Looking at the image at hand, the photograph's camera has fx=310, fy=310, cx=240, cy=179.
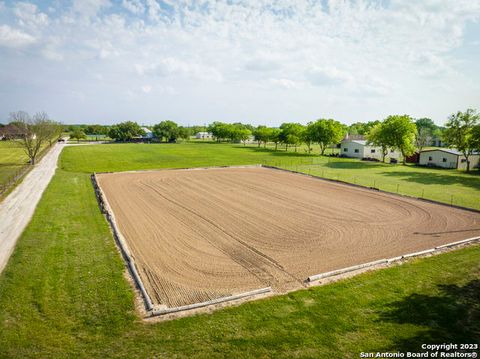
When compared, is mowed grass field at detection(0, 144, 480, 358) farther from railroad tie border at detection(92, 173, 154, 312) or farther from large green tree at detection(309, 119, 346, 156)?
large green tree at detection(309, 119, 346, 156)

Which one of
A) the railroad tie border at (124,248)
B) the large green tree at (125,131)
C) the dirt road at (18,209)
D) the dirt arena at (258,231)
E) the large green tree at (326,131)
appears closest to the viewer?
the railroad tie border at (124,248)

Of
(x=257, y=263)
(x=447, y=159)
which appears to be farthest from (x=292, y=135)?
(x=257, y=263)

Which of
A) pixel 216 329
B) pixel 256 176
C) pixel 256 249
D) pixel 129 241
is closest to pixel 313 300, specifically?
pixel 216 329

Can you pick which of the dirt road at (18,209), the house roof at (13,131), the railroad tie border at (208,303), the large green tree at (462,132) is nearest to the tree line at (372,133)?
the large green tree at (462,132)

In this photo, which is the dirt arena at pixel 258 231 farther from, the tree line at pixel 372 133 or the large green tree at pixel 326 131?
the large green tree at pixel 326 131

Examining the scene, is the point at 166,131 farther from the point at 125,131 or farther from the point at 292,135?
the point at 292,135

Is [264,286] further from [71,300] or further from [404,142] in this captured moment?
[404,142]

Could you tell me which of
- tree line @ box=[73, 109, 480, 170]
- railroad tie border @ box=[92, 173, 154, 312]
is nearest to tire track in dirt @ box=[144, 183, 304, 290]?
railroad tie border @ box=[92, 173, 154, 312]
